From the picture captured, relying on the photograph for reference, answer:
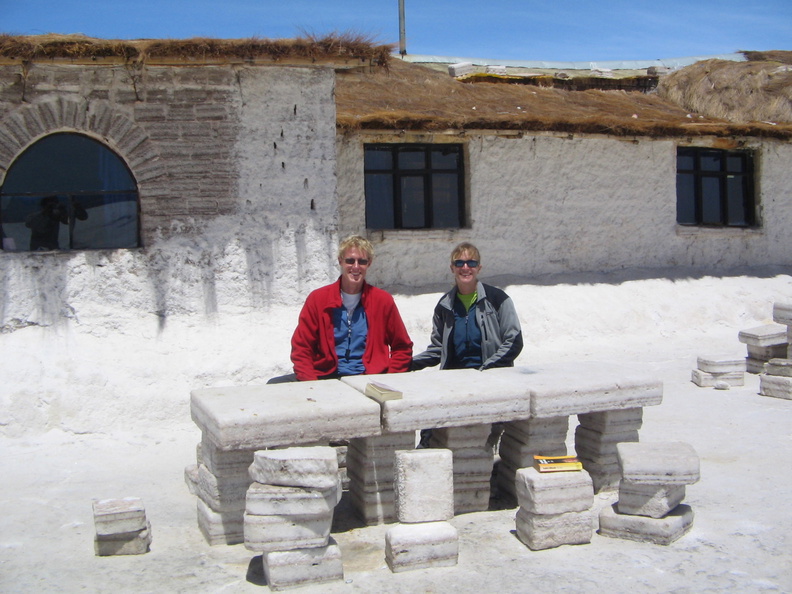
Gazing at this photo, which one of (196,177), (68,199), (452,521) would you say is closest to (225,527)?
(452,521)

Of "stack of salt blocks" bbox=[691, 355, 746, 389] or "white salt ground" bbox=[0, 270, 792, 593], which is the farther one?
"stack of salt blocks" bbox=[691, 355, 746, 389]

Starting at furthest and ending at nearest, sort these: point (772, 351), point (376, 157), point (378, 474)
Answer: point (376, 157), point (772, 351), point (378, 474)

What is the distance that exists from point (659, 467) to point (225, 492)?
2.28 m

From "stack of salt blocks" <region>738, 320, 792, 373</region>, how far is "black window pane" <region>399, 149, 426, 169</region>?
4399 mm

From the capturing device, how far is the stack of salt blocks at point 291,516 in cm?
366

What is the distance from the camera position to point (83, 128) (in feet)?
23.7

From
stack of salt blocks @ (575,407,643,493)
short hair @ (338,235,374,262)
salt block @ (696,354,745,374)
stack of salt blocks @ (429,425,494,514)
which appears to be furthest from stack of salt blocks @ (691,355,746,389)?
short hair @ (338,235,374,262)

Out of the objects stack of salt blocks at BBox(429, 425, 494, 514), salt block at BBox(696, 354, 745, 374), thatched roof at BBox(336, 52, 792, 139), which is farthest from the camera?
thatched roof at BBox(336, 52, 792, 139)

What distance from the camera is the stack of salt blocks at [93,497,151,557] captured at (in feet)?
13.2

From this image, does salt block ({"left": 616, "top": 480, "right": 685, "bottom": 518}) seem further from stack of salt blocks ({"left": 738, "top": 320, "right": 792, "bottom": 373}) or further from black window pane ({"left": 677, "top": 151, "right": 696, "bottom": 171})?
black window pane ({"left": 677, "top": 151, "right": 696, "bottom": 171})

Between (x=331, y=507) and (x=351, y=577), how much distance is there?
361mm

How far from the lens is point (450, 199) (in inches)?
411

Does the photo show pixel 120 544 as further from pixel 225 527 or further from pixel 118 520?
pixel 225 527

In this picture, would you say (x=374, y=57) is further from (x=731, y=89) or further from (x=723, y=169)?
(x=731, y=89)
